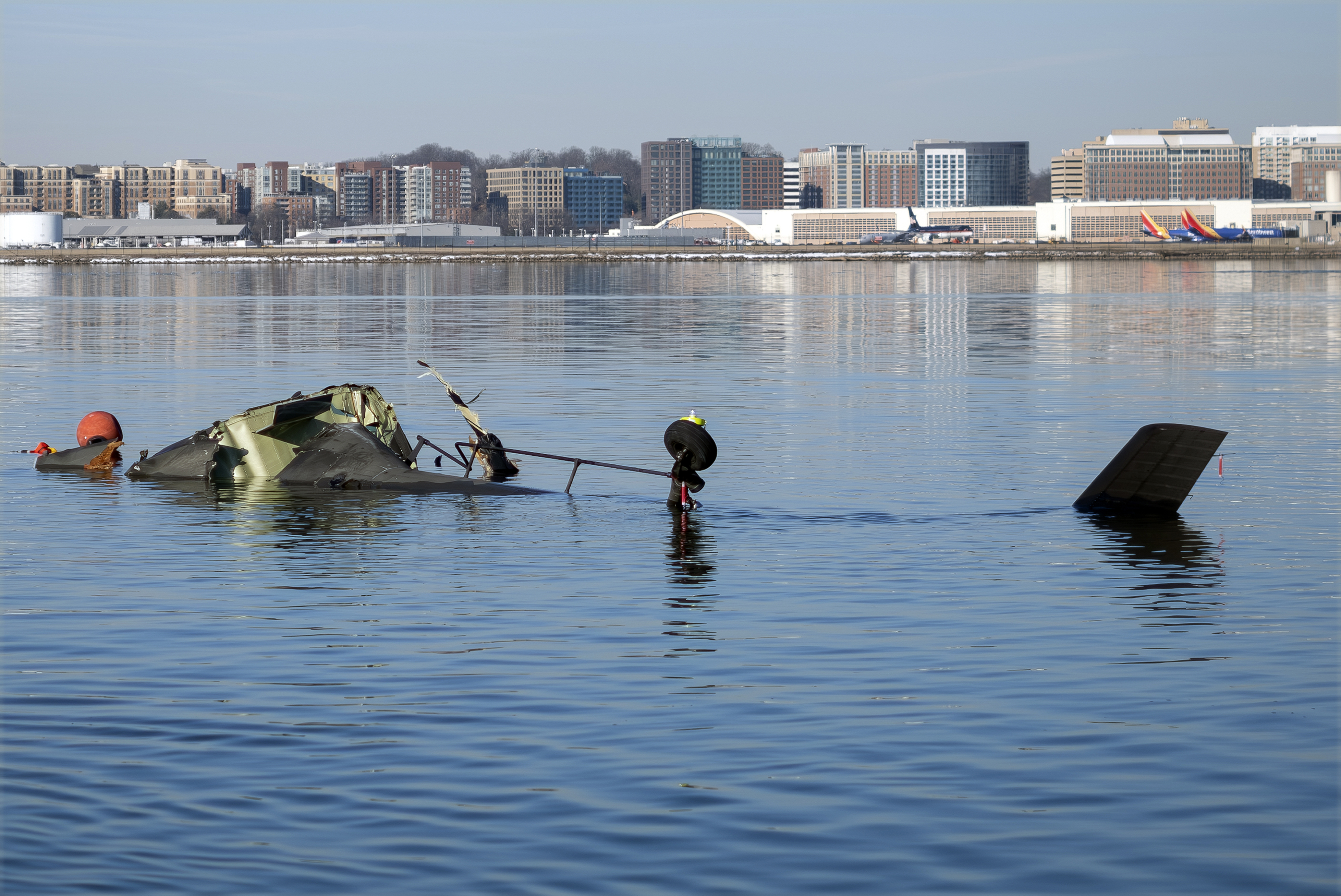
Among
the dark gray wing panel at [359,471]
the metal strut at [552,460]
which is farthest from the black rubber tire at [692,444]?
the dark gray wing panel at [359,471]

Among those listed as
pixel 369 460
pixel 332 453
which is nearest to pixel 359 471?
pixel 369 460

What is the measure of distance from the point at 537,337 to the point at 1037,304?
2462 inches

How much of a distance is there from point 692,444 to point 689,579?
13.7ft

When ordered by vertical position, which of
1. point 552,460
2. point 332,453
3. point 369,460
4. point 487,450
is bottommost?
point 552,460

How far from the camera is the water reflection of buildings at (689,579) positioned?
867 inches

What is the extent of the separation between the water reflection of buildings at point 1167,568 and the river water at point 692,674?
0.37 ft

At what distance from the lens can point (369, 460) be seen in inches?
1420

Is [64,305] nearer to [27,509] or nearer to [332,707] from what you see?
[27,509]

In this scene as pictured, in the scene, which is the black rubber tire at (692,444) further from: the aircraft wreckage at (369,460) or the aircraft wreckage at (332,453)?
the aircraft wreckage at (332,453)

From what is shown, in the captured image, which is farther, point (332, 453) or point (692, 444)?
point (332, 453)

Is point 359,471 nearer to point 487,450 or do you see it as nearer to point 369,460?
point 369,460

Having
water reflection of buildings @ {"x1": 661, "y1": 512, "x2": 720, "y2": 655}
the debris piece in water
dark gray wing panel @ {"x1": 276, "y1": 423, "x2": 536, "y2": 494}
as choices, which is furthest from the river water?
the debris piece in water

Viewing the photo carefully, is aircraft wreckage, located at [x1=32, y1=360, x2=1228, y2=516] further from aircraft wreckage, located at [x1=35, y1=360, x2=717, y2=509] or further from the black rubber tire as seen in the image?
the black rubber tire

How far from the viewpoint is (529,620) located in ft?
74.7
